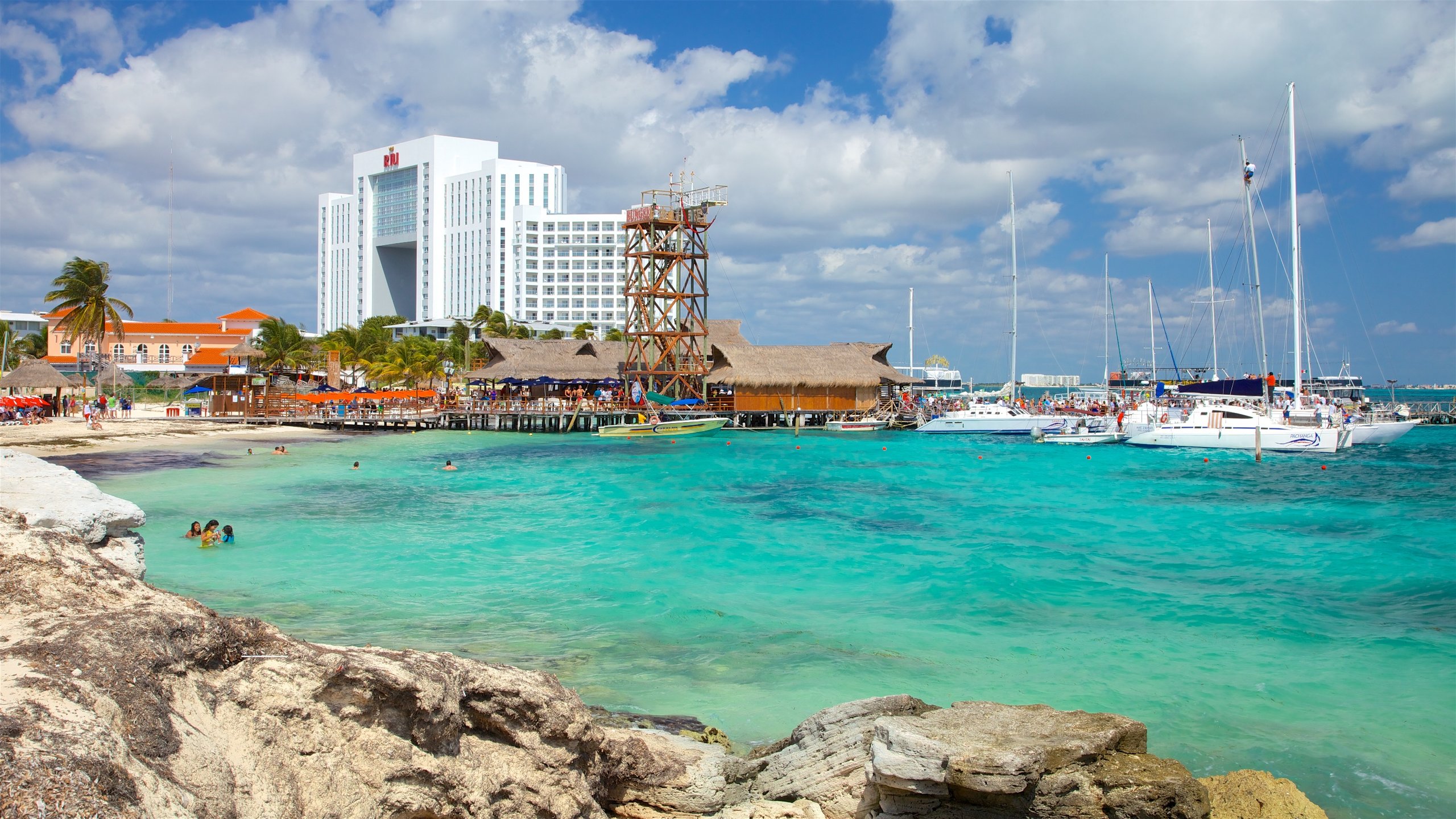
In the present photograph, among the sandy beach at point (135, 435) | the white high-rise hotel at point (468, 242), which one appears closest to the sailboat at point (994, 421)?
the sandy beach at point (135, 435)

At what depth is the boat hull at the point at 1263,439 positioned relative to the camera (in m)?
35.2

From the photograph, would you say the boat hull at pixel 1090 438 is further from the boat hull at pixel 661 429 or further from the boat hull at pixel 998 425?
the boat hull at pixel 661 429

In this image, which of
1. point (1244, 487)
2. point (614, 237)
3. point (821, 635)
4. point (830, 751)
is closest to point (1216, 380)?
point (1244, 487)

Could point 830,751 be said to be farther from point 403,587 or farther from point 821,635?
point 403,587

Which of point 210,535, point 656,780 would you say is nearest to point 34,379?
point 210,535

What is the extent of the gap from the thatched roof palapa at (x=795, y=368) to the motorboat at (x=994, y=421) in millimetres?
5925

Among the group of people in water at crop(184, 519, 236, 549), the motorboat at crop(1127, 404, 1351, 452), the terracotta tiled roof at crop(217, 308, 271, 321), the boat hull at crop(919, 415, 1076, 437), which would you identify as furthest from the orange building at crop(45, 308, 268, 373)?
the motorboat at crop(1127, 404, 1351, 452)

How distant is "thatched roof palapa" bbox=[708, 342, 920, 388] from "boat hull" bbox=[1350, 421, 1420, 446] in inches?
884

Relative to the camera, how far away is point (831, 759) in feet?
17.2

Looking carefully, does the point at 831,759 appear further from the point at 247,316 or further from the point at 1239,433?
the point at 247,316

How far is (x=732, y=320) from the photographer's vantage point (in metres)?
58.2

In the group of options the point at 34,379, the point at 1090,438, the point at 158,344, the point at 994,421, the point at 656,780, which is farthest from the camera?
the point at 158,344

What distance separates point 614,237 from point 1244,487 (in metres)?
93.6

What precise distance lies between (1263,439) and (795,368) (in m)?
23.5
